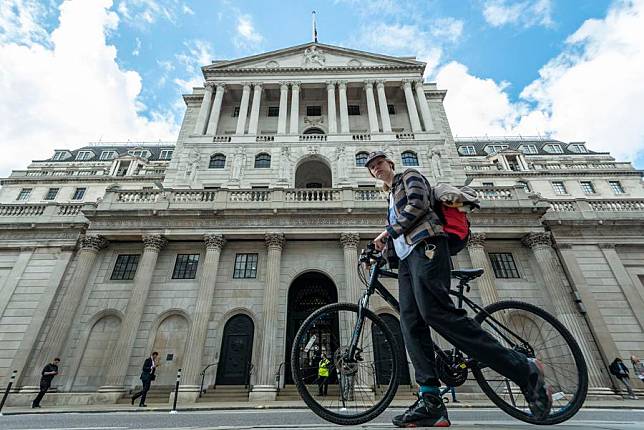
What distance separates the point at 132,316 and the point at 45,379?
361cm

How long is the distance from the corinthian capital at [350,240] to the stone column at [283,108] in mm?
12438

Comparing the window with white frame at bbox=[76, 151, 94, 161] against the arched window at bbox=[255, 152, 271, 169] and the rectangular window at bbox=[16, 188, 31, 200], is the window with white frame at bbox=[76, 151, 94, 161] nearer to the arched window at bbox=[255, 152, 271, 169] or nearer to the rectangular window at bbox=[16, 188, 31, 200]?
the rectangular window at bbox=[16, 188, 31, 200]

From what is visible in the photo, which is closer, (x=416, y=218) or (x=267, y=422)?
(x=416, y=218)

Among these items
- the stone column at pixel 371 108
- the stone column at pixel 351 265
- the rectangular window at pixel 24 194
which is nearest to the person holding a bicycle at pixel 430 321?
the stone column at pixel 351 265

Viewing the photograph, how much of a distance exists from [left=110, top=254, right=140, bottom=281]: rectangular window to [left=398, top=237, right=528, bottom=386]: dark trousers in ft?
59.5

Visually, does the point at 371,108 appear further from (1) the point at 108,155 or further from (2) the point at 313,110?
(1) the point at 108,155

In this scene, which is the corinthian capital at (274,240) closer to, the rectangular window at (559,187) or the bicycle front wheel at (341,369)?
the bicycle front wheel at (341,369)

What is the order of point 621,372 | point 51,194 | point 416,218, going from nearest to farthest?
point 416,218 → point 621,372 → point 51,194

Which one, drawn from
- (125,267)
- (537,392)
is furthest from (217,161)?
(537,392)

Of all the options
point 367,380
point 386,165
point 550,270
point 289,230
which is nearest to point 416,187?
point 386,165

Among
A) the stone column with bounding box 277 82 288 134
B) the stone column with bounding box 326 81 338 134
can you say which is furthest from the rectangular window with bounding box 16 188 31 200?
the stone column with bounding box 326 81 338 134

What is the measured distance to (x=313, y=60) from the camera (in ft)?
99.0

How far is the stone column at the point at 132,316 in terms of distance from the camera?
13438 millimetres

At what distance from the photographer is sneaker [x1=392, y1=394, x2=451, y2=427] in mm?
2586
